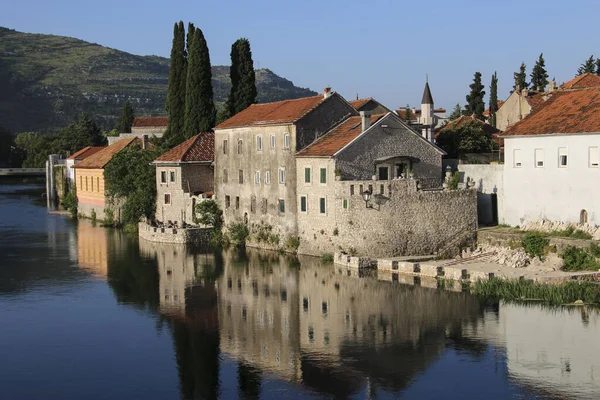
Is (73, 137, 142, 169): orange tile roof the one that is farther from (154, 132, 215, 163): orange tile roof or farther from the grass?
Result: the grass

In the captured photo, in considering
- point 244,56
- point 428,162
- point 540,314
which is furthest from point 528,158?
point 244,56

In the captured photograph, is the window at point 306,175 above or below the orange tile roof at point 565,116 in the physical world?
below

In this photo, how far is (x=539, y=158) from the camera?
4206 centimetres

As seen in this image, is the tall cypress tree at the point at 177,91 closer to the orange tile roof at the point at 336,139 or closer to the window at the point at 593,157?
the orange tile roof at the point at 336,139

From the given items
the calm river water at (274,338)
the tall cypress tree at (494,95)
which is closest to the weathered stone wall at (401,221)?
the calm river water at (274,338)

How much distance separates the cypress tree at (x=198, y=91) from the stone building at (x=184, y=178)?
4044 mm

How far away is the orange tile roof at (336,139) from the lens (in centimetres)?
4459

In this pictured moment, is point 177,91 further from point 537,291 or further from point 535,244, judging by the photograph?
point 537,291

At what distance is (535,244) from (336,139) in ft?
40.5

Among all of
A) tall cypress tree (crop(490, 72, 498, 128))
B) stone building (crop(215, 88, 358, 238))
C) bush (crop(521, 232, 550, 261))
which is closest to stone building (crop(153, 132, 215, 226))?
stone building (crop(215, 88, 358, 238))

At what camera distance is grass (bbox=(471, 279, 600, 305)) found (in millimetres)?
32750

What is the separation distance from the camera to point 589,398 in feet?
74.3

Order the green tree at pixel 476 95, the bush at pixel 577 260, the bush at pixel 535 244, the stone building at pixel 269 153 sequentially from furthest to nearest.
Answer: the green tree at pixel 476 95 → the stone building at pixel 269 153 → the bush at pixel 535 244 → the bush at pixel 577 260

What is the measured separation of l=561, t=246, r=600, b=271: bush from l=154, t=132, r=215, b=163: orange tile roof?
27282 mm
